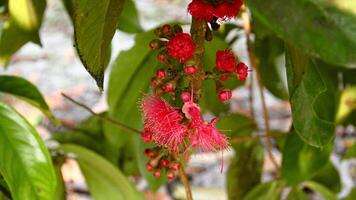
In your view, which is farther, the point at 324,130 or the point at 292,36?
the point at 324,130

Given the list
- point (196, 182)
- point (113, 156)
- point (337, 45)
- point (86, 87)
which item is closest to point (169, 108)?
Result: point (337, 45)

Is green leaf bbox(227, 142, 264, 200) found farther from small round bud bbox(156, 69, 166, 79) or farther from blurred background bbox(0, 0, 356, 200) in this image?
small round bud bbox(156, 69, 166, 79)

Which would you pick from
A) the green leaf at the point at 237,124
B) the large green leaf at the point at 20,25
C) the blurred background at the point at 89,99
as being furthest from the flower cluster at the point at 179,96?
the blurred background at the point at 89,99

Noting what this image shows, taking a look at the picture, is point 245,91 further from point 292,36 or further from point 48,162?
point 292,36

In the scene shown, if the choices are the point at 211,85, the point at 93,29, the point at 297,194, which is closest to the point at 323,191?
the point at 297,194

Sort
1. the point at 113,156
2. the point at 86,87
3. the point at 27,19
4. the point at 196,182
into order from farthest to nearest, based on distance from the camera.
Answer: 1. the point at 86,87
2. the point at 196,182
3. the point at 113,156
4. the point at 27,19

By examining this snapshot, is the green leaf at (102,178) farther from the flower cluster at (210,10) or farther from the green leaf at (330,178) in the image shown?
the flower cluster at (210,10)

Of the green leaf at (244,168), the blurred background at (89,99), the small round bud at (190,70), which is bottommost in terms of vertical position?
the blurred background at (89,99)
